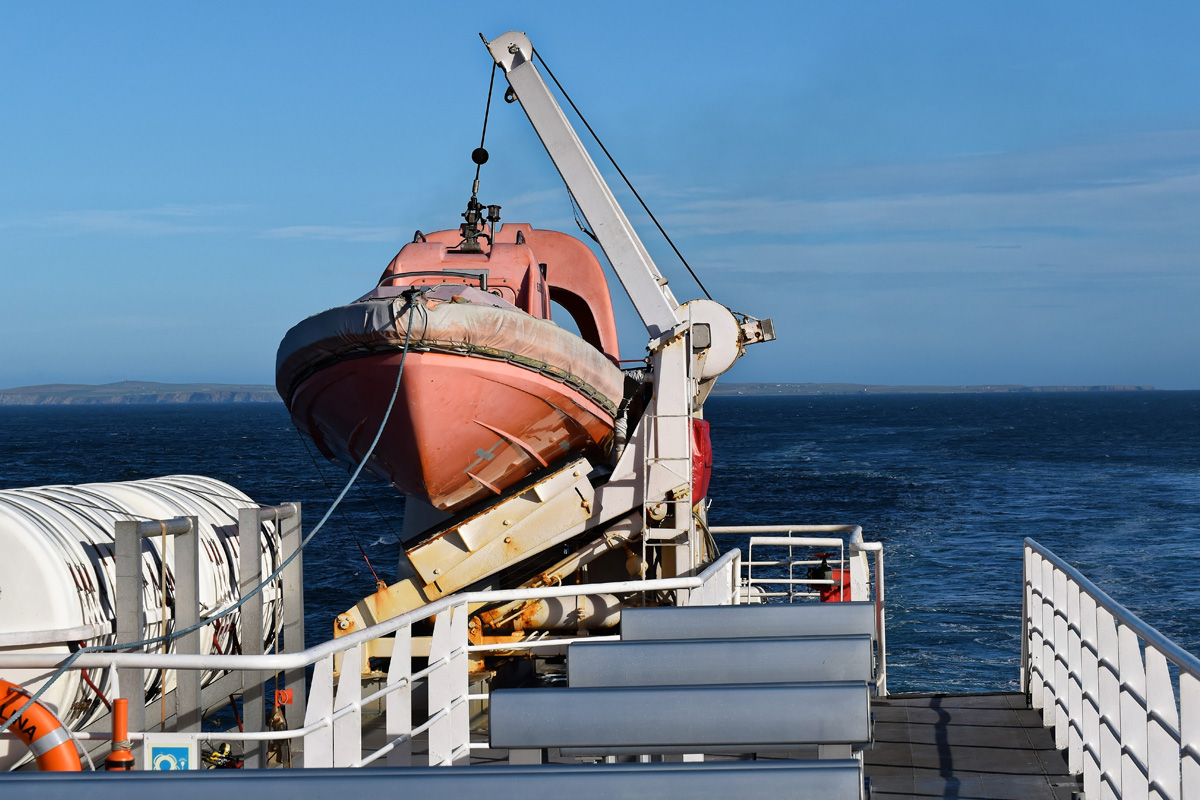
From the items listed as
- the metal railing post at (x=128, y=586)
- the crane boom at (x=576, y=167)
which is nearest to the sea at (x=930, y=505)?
the crane boom at (x=576, y=167)

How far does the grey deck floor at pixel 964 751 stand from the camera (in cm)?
470

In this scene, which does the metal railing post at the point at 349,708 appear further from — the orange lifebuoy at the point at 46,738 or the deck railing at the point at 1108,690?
the deck railing at the point at 1108,690

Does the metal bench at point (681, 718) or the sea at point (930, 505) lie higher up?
the metal bench at point (681, 718)

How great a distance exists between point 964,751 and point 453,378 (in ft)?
16.3

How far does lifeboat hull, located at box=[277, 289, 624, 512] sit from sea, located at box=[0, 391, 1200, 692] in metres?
1.52

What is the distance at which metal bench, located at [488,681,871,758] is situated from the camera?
2850 mm

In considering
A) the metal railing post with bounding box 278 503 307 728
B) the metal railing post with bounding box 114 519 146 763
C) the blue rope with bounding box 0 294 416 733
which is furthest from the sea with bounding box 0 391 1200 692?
the metal railing post with bounding box 114 519 146 763

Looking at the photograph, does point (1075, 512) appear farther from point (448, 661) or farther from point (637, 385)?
point (448, 661)

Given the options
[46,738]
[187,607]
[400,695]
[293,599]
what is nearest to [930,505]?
[293,599]

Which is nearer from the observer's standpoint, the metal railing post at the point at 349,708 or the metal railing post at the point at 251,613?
the metal railing post at the point at 349,708

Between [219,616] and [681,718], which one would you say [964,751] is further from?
[219,616]

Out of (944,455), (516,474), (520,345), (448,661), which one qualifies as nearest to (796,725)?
(448,661)

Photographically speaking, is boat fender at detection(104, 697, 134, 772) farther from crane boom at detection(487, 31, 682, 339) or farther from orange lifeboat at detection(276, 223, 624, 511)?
crane boom at detection(487, 31, 682, 339)

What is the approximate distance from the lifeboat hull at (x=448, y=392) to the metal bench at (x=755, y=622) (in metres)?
5.07
